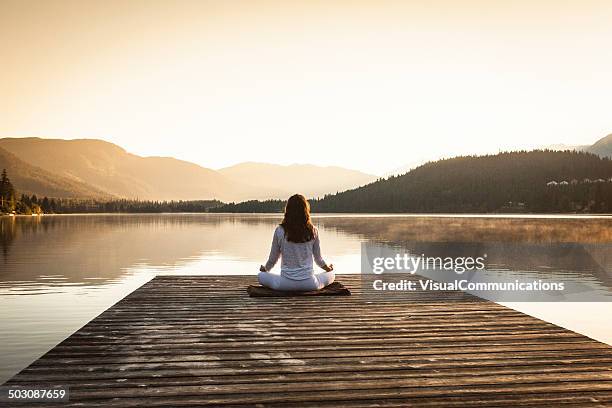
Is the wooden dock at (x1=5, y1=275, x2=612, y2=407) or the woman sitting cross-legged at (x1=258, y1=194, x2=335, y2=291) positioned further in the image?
the woman sitting cross-legged at (x1=258, y1=194, x2=335, y2=291)

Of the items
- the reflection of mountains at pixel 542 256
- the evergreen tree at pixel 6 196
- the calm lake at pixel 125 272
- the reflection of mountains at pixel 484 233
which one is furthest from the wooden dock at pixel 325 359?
the evergreen tree at pixel 6 196

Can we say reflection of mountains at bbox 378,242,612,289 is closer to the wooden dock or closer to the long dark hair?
the long dark hair

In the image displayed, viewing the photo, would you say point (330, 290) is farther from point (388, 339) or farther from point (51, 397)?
point (51, 397)

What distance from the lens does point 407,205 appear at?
186 meters

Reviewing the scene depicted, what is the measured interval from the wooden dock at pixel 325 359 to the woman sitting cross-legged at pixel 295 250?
1.09 m

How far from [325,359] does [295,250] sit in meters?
4.11

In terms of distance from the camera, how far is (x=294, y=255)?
10375 millimetres

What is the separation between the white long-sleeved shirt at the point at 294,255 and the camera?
33.6 ft

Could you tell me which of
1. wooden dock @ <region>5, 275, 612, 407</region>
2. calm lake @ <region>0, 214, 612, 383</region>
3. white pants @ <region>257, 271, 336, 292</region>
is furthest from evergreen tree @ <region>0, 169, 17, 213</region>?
wooden dock @ <region>5, 275, 612, 407</region>

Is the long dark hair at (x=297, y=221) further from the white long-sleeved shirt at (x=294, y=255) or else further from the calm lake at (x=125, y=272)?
the calm lake at (x=125, y=272)

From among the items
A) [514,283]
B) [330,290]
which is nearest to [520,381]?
[330,290]

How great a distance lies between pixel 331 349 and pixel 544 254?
29.6 m

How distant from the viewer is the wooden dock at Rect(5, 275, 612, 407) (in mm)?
5160

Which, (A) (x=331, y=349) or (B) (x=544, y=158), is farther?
(B) (x=544, y=158)
